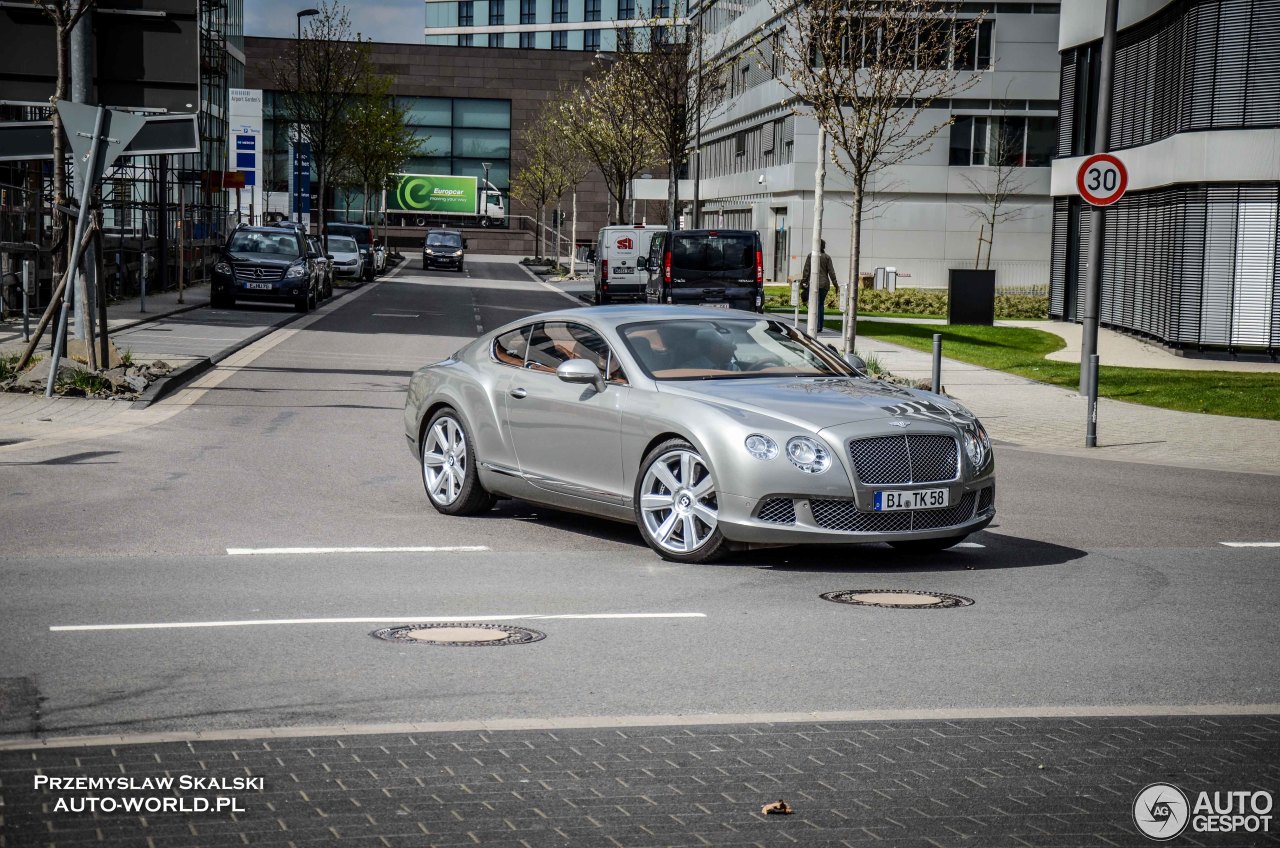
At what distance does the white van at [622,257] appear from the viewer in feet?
147

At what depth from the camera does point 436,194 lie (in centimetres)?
10675

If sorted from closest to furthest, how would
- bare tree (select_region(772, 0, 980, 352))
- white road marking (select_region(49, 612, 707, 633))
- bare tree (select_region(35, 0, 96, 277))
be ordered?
white road marking (select_region(49, 612, 707, 633)), bare tree (select_region(35, 0, 96, 277)), bare tree (select_region(772, 0, 980, 352))

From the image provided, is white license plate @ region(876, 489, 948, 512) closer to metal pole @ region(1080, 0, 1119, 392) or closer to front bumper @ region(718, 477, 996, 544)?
front bumper @ region(718, 477, 996, 544)

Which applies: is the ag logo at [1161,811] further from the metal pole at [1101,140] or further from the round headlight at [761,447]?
the metal pole at [1101,140]

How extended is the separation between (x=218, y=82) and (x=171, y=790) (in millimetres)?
67888

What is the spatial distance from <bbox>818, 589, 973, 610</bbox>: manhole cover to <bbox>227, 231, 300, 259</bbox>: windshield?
30.7 metres

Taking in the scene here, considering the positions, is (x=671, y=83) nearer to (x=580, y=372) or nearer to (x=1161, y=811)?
(x=580, y=372)

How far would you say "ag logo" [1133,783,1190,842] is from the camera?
4.73m

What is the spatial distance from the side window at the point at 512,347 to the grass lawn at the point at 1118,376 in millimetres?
11049

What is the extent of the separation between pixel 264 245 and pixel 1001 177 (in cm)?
3285

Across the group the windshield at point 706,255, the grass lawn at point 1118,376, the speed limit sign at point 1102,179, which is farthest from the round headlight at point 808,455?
the windshield at point 706,255

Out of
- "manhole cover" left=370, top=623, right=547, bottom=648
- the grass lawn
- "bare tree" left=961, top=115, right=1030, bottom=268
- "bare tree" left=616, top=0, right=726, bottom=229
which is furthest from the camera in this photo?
"bare tree" left=961, top=115, right=1030, bottom=268

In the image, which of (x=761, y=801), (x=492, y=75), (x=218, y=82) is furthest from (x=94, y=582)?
(x=492, y=75)

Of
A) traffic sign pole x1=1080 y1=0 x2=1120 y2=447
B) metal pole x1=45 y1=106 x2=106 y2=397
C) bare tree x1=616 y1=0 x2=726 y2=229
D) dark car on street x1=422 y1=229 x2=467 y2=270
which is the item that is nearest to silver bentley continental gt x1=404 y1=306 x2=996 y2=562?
metal pole x1=45 y1=106 x2=106 y2=397
